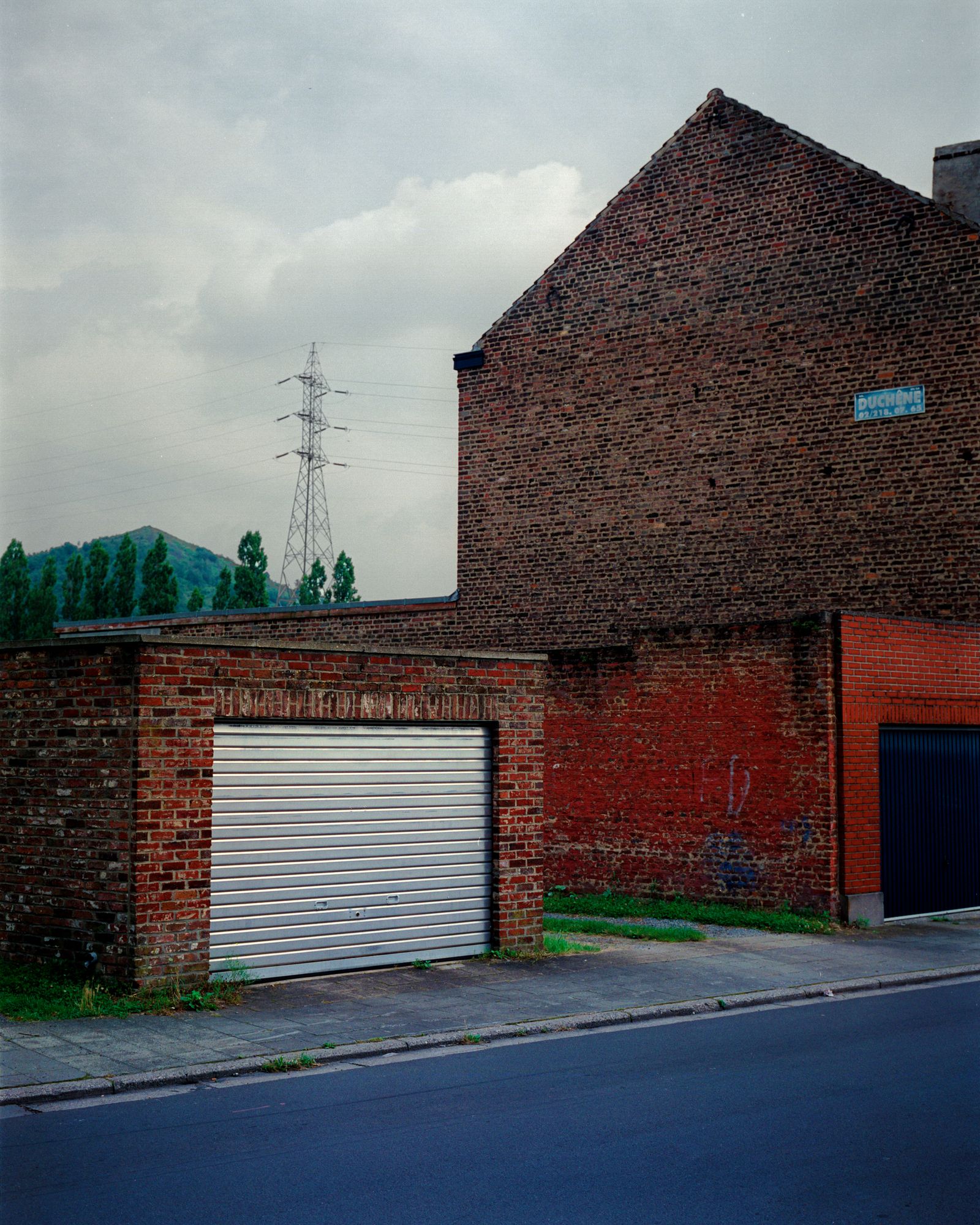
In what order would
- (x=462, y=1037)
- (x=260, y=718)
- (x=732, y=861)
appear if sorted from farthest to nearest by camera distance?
(x=732, y=861) → (x=260, y=718) → (x=462, y=1037)

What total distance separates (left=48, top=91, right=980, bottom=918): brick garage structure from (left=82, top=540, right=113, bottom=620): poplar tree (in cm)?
4157

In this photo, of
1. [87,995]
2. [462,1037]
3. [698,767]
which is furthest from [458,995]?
[698,767]

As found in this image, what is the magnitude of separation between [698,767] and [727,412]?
6.93 meters

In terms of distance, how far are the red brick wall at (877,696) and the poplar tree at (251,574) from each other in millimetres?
50581

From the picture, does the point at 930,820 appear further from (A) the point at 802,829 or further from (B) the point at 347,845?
(B) the point at 347,845

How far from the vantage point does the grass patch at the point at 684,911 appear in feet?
50.9

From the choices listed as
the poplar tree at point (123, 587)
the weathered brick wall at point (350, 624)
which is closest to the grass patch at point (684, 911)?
the weathered brick wall at point (350, 624)

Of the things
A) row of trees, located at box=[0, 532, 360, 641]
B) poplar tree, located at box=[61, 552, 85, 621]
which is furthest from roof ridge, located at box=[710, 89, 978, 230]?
poplar tree, located at box=[61, 552, 85, 621]

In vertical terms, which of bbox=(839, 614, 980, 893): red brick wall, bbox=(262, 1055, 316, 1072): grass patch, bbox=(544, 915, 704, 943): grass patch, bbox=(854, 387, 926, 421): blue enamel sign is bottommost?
bbox=(544, 915, 704, 943): grass patch

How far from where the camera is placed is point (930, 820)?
17.2 meters

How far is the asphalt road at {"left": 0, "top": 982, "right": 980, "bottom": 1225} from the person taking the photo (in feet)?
18.9

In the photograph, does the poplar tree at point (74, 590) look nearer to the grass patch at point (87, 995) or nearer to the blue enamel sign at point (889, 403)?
the blue enamel sign at point (889, 403)

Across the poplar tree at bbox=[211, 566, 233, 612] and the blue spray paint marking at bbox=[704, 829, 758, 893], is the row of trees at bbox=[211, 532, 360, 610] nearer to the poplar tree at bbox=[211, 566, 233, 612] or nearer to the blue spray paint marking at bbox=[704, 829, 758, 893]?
the poplar tree at bbox=[211, 566, 233, 612]

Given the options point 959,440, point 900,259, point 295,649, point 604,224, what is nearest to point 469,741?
point 295,649
